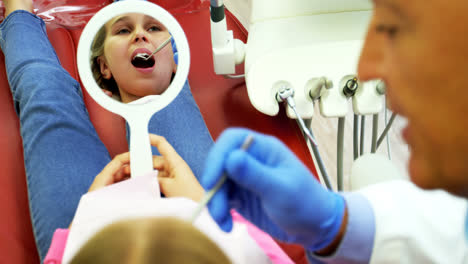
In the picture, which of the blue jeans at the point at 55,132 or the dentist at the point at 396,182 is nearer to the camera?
the dentist at the point at 396,182

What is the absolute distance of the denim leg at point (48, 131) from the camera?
0.77 metres

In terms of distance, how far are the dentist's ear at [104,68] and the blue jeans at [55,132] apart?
211 mm

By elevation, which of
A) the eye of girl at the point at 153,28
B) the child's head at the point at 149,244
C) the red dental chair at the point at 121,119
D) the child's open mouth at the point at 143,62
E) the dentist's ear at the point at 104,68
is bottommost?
the red dental chair at the point at 121,119

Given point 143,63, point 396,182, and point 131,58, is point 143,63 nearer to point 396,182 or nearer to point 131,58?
point 131,58

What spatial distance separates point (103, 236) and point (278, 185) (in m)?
0.23

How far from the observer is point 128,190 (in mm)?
676

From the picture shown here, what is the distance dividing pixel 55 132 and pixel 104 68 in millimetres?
248

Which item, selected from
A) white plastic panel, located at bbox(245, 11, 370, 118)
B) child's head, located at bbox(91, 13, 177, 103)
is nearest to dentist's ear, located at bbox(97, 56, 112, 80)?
child's head, located at bbox(91, 13, 177, 103)

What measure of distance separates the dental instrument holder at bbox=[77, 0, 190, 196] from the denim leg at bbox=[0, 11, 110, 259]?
0.22 m

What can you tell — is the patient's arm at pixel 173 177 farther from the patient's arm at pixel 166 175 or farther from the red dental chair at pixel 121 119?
the red dental chair at pixel 121 119

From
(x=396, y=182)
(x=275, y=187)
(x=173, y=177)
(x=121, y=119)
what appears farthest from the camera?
(x=121, y=119)

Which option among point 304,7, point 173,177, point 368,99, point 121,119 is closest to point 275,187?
point 173,177

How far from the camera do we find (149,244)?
1.07ft

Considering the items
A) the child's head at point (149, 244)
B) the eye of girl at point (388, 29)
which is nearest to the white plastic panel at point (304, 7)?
the eye of girl at point (388, 29)
